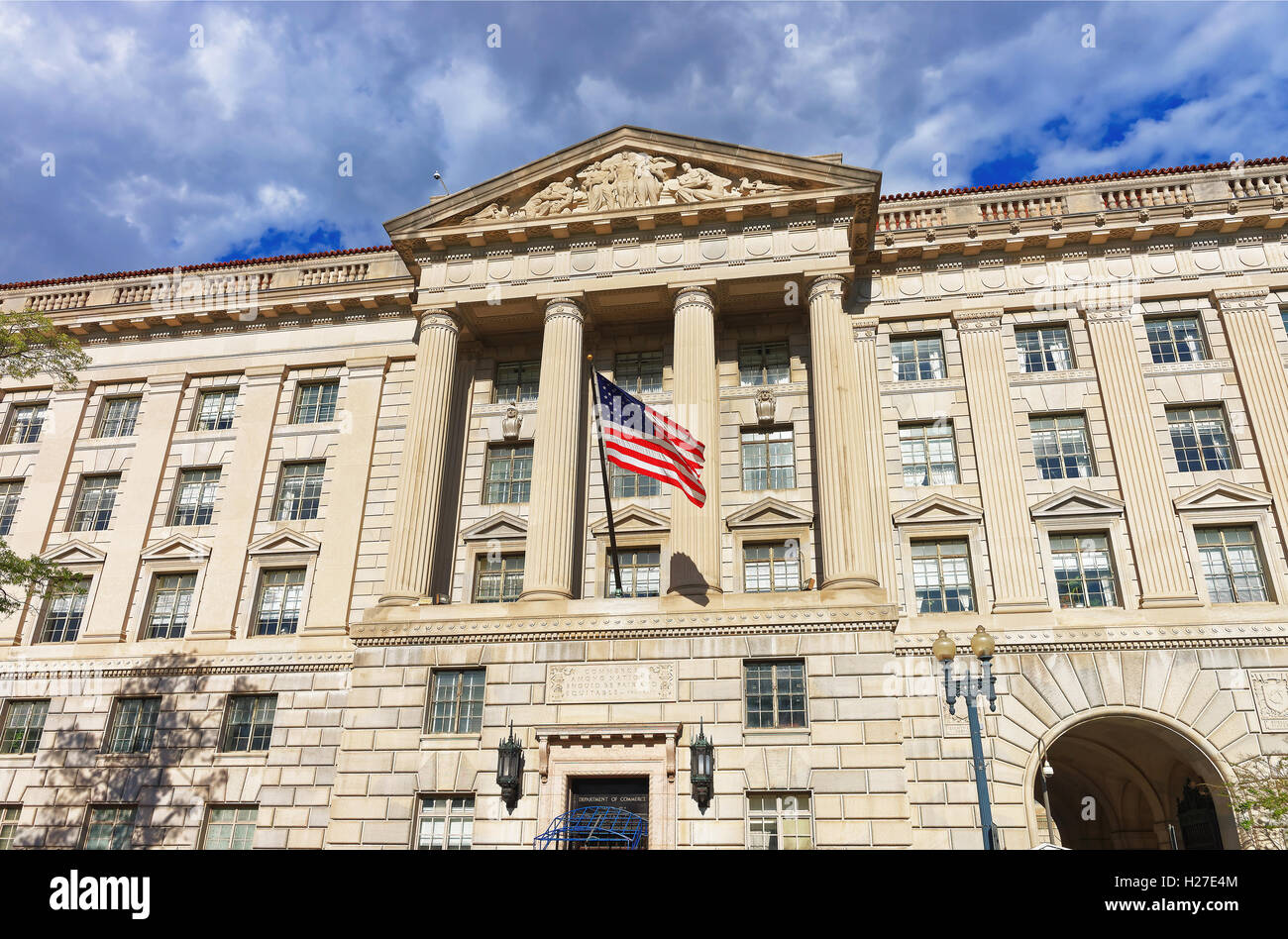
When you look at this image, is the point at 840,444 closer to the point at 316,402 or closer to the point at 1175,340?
the point at 1175,340

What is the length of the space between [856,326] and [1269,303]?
12.2 meters

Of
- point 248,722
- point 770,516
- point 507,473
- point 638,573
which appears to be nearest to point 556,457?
point 507,473

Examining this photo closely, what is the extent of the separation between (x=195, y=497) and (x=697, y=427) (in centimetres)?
1775

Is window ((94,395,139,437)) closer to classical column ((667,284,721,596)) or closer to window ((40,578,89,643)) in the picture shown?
window ((40,578,89,643))

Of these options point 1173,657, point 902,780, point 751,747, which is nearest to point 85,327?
point 751,747

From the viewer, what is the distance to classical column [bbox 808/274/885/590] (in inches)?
993

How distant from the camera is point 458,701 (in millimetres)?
25422

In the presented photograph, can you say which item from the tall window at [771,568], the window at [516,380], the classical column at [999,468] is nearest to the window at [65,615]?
the window at [516,380]

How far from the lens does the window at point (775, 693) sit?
940 inches

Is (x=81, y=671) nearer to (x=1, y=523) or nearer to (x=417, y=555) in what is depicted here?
(x=1, y=523)

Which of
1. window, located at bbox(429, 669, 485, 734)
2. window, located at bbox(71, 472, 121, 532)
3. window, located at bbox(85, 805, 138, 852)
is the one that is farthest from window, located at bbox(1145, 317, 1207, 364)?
window, located at bbox(71, 472, 121, 532)

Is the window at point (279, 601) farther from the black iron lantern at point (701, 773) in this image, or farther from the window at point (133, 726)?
the black iron lantern at point (701, 773)

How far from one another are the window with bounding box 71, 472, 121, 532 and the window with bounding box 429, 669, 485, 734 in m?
14.7

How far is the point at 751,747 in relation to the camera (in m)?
23.4
